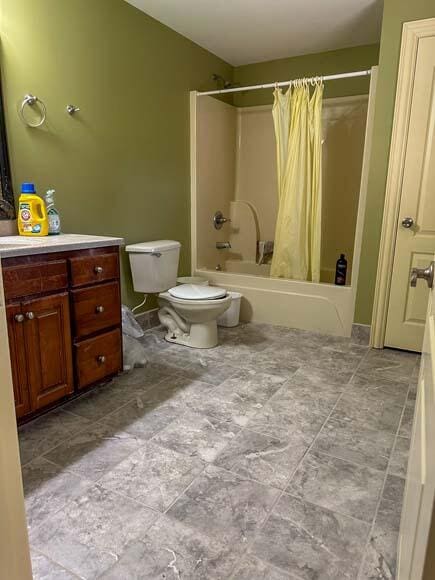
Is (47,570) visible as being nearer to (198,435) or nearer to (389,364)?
(198,435)

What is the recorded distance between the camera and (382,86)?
97.7 inches

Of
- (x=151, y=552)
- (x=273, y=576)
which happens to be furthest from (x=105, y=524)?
(x=273, y=576)

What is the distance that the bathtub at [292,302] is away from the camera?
2.89m

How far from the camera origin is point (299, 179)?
2971 mm

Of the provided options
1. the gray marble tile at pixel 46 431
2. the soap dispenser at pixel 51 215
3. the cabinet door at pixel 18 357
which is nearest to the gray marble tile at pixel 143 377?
the gray marble tile at pixel 46 431

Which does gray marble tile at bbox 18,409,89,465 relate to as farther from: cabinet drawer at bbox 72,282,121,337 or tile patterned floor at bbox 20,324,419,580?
cabinet drawer at bbox 72,282,121,337

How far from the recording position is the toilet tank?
8.58ft

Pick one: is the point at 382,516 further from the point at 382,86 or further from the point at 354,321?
the point at 382,86

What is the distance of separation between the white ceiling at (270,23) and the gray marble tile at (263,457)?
2635mm

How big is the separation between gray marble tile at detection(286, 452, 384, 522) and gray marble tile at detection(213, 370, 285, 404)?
0.52m

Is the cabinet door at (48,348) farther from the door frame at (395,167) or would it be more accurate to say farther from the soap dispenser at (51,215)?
the door frame at (395,167)

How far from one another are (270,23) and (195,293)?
2.04m

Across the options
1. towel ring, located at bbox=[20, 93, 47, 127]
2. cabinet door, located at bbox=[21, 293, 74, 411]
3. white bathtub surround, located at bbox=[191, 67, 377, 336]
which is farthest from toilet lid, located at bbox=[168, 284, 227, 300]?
towel ring, located at bbox=[20, 93, 47, 127]

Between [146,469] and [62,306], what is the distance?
2.58 feet
